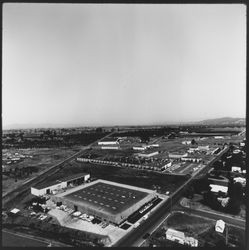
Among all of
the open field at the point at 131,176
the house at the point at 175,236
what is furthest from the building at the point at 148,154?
the house at the point at 175,236

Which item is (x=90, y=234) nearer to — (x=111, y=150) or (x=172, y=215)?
(x=172, y=215)

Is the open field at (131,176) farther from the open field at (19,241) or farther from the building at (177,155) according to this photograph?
the open field at (19,241)

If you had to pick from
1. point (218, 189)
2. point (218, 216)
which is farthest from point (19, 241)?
point (218, 189)

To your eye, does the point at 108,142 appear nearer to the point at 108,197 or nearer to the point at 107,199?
the point at 108,197

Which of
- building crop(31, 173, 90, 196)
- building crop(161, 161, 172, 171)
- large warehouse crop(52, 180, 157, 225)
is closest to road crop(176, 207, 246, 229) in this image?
large warehouse crop(52, 180, 157, 225)

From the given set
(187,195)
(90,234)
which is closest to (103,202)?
(90,234)

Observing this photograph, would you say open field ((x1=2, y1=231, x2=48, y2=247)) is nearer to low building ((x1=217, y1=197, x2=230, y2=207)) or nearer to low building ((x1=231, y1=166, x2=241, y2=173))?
low building ((x1=217, y1=197, x2=230, y2=207))
